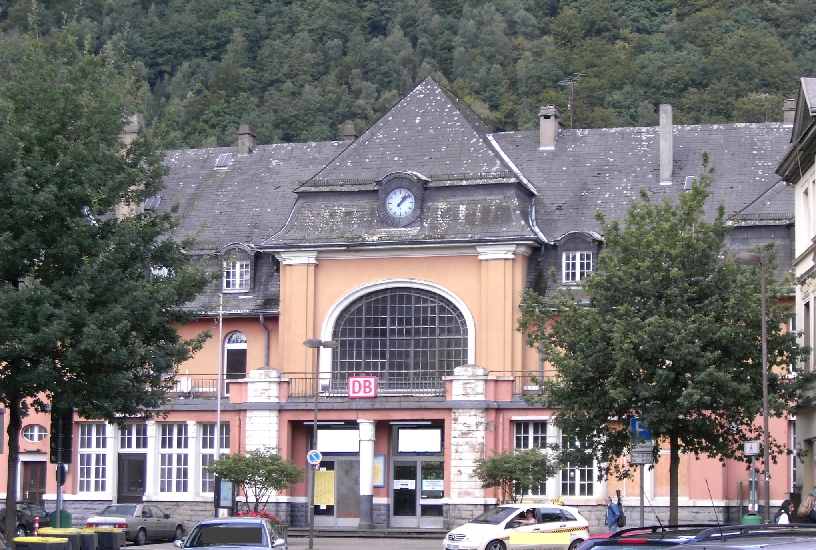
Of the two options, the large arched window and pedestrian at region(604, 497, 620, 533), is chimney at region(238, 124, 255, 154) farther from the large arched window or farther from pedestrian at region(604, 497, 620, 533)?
pedestrian at region(604, 497, 620, 533)

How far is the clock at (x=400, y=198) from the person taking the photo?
165 feet

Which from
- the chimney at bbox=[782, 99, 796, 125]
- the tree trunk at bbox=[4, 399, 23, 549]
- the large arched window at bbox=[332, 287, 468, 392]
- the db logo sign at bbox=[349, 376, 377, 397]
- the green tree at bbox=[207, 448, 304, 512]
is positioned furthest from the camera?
the chimney at bbox=[782, 99, 796, 125]

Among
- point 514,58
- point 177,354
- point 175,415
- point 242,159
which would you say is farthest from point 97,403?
point 514,58

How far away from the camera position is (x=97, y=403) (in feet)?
92.5

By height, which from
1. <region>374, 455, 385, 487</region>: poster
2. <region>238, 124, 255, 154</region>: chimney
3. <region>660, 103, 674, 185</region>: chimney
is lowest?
<region>374, 455, 385, 487</region>: poster

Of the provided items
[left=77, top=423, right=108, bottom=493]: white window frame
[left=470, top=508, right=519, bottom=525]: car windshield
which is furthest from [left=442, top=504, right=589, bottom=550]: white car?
[left=77, top=423, right=108, bottom=493]: white window frame

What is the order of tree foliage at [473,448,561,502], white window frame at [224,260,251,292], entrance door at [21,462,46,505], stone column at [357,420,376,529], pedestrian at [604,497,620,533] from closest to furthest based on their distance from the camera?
1. pedestrian at [604,497,620,533]
2. tree foliage at [473,448,561,502]
3. stone column at [357,420,376,529]
4. entrance door at [21,462,46,505]
5. white window frame at [224,260,251,292]

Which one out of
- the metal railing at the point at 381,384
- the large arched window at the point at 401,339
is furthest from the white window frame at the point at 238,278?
the metal railing at the point at 381,384

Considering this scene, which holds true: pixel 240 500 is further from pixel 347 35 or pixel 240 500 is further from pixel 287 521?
pixel 347 35

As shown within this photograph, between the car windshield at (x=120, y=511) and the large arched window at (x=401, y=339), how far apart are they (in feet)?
27.7

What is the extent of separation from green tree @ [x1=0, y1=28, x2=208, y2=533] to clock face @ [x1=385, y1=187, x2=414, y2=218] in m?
21.7

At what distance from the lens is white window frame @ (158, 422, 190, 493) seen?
5009cm

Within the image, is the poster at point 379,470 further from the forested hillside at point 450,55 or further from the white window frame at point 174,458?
the forested hillside at point 450,55

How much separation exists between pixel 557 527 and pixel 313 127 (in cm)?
7472
